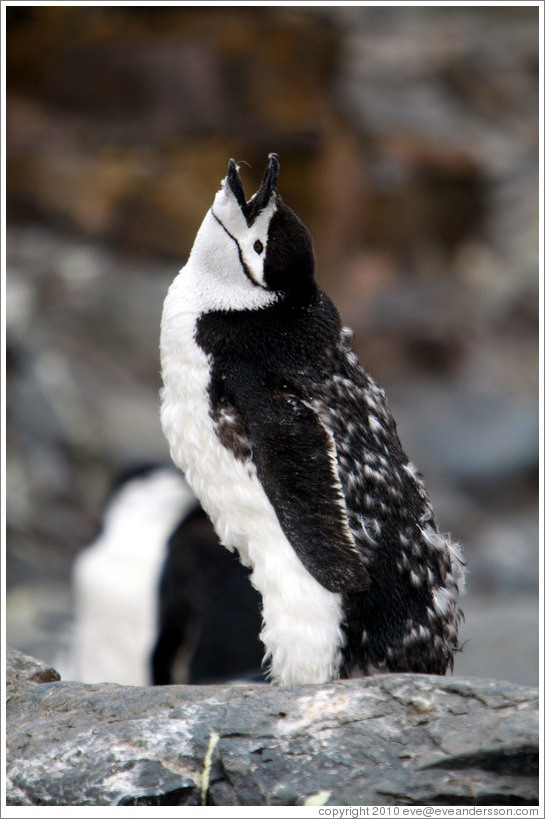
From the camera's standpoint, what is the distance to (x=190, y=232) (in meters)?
8.41

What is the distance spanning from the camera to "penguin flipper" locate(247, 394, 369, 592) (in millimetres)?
2094

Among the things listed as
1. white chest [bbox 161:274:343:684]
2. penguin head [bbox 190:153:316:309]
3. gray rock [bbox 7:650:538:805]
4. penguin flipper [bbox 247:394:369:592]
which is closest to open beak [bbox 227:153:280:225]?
penguin head [bbox 190:153:316:309]

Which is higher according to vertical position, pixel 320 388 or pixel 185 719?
pixel 320 388

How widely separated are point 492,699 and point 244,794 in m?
0.45

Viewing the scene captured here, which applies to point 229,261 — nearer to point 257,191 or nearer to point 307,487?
point 257,191

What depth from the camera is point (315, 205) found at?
8484 millimetres

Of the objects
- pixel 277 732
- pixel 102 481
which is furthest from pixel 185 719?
pixel 102 481

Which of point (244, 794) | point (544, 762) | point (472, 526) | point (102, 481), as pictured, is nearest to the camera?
point (544, 762)

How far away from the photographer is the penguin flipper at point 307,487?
2094 mm

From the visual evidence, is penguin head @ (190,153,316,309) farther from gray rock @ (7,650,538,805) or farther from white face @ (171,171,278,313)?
gray rock @ (7,650,538,805)

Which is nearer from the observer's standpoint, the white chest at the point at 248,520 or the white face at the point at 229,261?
the white chest at the point at 248,520

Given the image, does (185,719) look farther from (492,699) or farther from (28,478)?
(28,478)

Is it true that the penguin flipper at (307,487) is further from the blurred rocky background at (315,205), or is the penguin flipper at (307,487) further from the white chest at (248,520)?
the blurred rocky background at (315,205)

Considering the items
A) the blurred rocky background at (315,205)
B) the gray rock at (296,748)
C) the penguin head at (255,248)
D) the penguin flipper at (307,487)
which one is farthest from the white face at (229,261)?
the blurred rocky background at (315,205)
